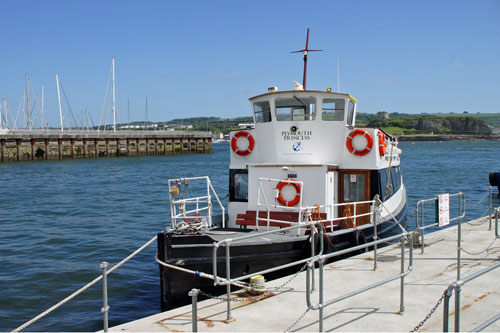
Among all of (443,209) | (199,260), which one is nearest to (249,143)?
(199,260)

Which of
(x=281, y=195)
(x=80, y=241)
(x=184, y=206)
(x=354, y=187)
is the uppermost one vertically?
(x=354, y=187)

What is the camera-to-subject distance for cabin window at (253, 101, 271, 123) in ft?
40.8

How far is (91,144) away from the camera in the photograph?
7225 cm

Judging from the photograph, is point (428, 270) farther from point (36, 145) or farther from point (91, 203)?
point (36, 145)

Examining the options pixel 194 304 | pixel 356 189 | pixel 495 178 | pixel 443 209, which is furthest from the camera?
pixel 495 178

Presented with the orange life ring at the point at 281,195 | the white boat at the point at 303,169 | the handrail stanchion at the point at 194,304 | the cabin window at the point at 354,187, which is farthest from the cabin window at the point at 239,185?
the handrail stanchion at the point at 194,304

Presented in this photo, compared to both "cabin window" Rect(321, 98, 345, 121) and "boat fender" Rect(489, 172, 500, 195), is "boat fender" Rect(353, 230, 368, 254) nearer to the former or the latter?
"cabin window" Rect(321, 98, 345, 121)

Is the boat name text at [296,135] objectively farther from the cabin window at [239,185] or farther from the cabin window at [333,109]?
the cabin window at [239,185]

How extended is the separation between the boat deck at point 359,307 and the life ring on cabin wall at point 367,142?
347 cm

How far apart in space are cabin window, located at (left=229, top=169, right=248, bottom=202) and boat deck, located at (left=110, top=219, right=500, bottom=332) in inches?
165

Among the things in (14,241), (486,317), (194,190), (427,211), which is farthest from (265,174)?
(194,190)

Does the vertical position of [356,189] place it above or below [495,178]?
above

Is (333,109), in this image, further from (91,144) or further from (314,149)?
(91,144)

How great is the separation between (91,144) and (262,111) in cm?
6474
